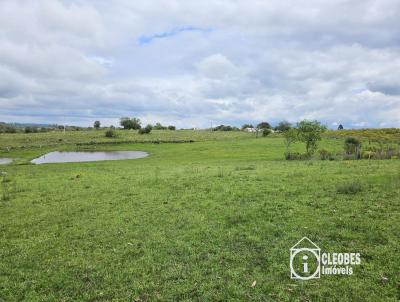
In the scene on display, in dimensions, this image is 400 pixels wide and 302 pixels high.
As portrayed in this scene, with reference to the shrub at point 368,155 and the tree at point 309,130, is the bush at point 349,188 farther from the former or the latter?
the tree at point 309,130

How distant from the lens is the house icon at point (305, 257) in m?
7.67

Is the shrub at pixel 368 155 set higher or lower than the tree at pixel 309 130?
lower

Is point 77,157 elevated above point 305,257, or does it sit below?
below

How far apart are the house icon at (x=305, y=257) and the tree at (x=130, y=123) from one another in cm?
16551

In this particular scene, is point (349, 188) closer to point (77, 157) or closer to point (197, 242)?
point (197, 242)

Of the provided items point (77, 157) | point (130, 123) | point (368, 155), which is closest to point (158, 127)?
point (130, 123)

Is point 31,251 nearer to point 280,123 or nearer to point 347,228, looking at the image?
point 347,228

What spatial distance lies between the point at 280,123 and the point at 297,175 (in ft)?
392

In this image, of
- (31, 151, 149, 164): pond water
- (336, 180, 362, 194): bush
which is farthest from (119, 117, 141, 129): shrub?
(336, 180, 362, 194): bush

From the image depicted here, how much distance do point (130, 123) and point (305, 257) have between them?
167 m

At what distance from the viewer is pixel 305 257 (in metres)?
8.42

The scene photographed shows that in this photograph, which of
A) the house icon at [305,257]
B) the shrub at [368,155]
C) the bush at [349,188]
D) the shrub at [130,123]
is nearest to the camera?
the house icon at [305,257]

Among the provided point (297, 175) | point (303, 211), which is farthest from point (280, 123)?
point (303, 211)

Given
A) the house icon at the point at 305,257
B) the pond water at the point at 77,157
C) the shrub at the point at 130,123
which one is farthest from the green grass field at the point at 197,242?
the shrub at the point at 130,123
